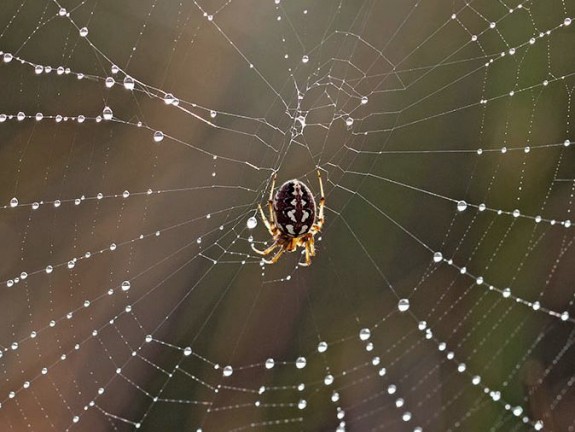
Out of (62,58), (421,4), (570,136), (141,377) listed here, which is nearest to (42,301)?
(141,377)

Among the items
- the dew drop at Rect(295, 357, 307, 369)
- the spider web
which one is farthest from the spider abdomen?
the dew drop at Rect(295, 357, 307, 369)

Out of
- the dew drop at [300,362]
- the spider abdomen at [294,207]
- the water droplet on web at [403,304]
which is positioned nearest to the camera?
the spider abdomen at [294,207]

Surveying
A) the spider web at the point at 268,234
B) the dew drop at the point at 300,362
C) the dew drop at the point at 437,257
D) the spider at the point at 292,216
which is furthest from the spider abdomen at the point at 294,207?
the dew drop at the point at 437,257

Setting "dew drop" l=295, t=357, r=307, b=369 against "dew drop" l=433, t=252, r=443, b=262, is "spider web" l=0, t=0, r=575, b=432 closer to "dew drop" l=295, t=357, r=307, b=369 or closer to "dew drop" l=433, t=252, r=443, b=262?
"dew drop" l=433, t=252, r=443, b=262

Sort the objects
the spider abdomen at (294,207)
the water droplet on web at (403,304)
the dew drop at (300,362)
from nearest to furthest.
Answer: the spider abdomen at (294,207) < the dew drop at (300,362) < the water droplet on web at (403,304)

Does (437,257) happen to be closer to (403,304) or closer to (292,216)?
(403,304)

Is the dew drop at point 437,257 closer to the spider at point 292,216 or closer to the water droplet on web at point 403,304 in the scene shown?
the water droplet on web at point 403,304
